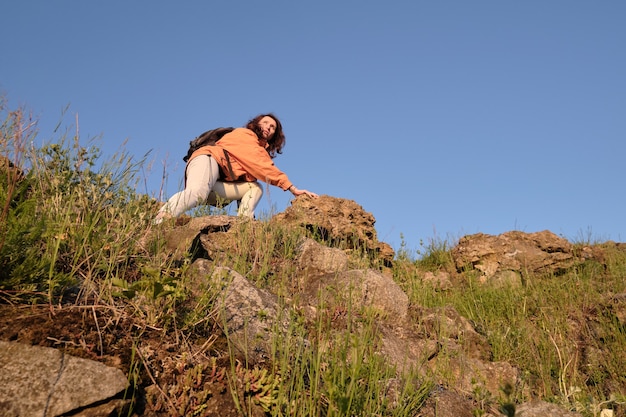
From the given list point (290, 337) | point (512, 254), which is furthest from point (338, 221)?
point (290, 337)

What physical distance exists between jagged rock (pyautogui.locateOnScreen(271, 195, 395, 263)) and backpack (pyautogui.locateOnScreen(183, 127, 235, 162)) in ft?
5.30

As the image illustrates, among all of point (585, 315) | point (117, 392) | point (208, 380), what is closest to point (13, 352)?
point (117, 392)

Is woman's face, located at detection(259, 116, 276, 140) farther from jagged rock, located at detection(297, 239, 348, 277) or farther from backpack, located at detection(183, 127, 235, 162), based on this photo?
jagged rock, located at detection(297, 239, 348, 277)

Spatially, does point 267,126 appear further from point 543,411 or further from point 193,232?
point 543,411

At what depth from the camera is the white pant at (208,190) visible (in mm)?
A: 6325

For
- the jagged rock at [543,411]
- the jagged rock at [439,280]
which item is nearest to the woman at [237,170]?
the jagged rock at [439,280]

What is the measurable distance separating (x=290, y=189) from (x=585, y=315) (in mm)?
4090

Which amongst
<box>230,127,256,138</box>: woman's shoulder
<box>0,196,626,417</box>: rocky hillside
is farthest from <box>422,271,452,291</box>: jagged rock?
<box>230,127,256,138</box>: woman's shoulder

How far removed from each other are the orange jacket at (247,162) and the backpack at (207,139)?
16cm

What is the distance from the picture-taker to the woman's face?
26.6ft

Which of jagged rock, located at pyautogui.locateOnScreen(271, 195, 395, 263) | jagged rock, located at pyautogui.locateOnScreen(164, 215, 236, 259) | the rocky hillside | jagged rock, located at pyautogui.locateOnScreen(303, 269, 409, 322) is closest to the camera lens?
the rocky hillside

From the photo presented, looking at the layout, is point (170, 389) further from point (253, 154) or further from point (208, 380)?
point (253, 154)

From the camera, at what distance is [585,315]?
5688mm

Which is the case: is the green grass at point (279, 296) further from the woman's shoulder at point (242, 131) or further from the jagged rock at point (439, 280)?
the woman's shoulder at point (242, 131)
